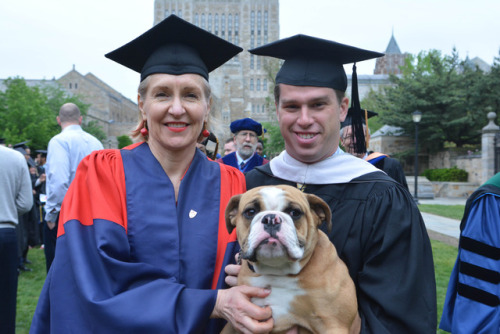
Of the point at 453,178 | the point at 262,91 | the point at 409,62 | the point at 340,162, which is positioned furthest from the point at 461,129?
the point at 262,91

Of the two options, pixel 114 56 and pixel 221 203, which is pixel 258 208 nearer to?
pixel 221 203

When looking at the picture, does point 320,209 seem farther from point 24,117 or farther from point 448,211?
point 24,117

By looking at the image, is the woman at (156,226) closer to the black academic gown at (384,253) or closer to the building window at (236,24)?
the black academic gown at (384,253)

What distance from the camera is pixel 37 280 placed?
25.8 feet

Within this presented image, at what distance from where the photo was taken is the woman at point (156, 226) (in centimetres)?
195

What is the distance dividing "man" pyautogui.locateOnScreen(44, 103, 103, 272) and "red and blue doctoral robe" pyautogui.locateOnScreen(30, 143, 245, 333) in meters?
3.78

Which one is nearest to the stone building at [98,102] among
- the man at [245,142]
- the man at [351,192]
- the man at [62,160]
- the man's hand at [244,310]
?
the man at [245,142]

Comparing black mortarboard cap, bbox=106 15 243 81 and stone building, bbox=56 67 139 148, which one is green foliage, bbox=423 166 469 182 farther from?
stone building, bbox=56 67 139 148

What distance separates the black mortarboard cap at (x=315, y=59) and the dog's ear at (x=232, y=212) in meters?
0.82

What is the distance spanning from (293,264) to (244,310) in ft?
1.06

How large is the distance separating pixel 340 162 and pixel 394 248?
2.04 ft

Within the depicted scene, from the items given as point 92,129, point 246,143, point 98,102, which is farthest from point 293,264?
point 98,102

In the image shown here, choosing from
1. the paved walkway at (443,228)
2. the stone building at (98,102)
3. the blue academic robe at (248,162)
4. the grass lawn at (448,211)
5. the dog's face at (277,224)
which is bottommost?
the grass lawn at (448,211)

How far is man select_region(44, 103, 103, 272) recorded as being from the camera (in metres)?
5.70
